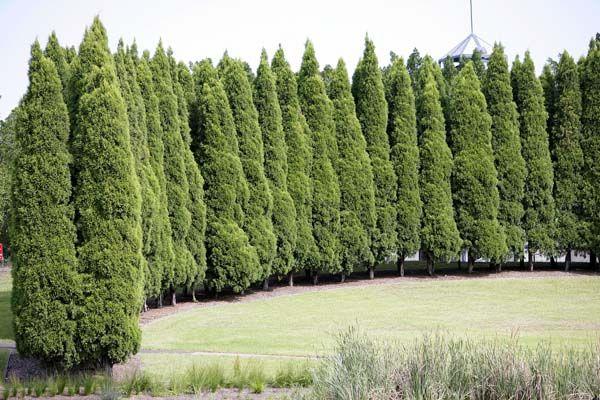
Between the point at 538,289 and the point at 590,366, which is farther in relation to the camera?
the point at 538,289

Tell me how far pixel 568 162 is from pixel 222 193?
12.6m

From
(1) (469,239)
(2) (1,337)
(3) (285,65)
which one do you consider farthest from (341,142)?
(2) (1,337)

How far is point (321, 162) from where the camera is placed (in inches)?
906

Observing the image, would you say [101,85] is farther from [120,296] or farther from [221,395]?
[221,395]

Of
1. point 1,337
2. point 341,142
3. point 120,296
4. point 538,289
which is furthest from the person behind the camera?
point 341,142

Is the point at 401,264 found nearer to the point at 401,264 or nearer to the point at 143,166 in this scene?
the point at 401,264

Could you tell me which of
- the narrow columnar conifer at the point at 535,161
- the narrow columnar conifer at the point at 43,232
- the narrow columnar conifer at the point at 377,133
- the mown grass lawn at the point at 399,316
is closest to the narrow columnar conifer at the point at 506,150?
the narrow columnar conifer at the point at 535,161

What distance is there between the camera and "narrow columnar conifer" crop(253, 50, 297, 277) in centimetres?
2138

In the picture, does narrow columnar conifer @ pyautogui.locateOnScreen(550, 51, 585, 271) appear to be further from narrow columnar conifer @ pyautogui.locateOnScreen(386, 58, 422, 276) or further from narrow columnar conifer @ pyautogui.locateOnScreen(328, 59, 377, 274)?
narrow columnar conifer @ pyautogui.locateOnScreen(328, 59, 377, 274)

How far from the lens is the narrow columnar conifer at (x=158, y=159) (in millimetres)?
17188

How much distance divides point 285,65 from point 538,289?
10428 mm

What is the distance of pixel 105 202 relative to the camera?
10.5 metres

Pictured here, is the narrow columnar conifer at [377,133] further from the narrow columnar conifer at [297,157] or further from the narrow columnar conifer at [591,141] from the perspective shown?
the narrow columnar conifer at [591,141]

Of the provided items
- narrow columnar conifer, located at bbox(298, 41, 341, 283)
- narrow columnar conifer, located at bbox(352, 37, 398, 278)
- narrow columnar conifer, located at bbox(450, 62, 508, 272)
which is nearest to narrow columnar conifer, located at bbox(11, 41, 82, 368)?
narrow columnar conifer, located at bbox(298, 41, 341, 283)
